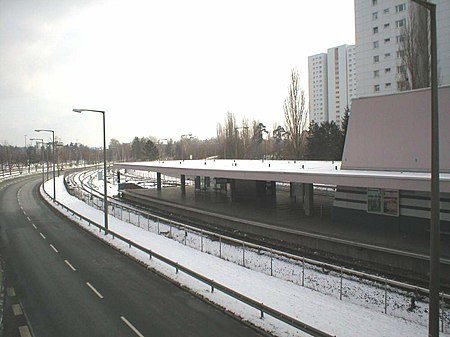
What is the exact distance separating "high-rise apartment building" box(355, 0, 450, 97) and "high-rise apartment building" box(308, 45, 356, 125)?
7401 centimetres

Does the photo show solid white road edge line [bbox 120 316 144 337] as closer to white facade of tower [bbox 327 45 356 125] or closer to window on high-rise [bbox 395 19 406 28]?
window on high-rise [bbox 395 19 406 28]

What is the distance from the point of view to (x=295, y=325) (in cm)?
1004

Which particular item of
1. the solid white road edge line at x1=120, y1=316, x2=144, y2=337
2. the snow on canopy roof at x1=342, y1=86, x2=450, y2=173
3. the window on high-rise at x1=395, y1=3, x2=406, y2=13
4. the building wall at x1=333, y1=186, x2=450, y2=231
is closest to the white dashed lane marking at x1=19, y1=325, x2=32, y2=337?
the solid white road edge line at x1=120, y1=316, x2=144, y2=337

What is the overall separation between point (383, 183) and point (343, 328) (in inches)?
384

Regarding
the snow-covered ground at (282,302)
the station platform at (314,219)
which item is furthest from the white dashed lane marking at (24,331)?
the station platform at (314,219)

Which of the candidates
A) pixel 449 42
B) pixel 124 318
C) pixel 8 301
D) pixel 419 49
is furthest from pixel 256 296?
pixel 449 42

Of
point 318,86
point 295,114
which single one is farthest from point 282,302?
point 318,86

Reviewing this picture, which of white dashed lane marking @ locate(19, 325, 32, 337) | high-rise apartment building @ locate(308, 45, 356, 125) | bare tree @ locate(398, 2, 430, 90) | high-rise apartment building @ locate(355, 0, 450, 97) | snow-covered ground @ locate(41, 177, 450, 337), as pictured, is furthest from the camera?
high-rise apartment building @ locate(308, 45, 356, 125)

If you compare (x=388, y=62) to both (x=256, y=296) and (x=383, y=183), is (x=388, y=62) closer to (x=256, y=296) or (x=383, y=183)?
(x=383, y=183)

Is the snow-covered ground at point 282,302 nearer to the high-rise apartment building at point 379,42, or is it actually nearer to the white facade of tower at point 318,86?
the high-rise apartment building at point 379,42

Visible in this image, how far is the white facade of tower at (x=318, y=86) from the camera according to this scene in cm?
15375

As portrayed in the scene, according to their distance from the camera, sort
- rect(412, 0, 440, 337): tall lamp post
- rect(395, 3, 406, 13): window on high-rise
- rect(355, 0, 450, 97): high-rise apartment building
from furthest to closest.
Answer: rect(355, 0, 450, 97): high-rise apartment building < rect(395, 3, 406, 13): window on high-rise < rect(412, 0, 440, 337): tall lamp post

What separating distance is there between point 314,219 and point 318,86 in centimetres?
14224

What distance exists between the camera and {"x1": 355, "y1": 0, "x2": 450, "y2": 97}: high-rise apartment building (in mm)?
55250
